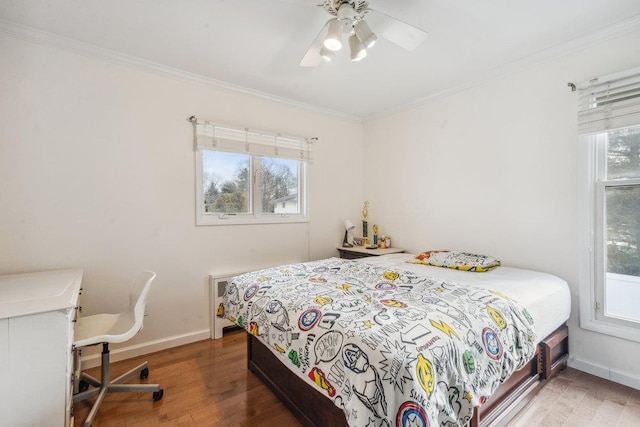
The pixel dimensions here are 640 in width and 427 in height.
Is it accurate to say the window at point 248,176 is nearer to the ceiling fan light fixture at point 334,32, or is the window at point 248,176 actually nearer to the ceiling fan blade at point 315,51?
the ceiling fan blade at point 315,51

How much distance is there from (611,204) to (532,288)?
3.06 feet

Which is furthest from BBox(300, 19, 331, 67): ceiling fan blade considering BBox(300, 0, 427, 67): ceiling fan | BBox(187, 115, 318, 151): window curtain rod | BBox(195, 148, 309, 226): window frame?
BBox(195, 148, 309, 226): window frame

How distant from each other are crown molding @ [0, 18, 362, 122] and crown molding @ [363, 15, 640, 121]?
1.95 meters

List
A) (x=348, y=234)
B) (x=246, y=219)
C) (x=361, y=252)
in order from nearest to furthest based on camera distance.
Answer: (x=246, y=219), (x=361, y=252), (x=348, y=234)

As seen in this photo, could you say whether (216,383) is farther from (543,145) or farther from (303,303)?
(543,145)

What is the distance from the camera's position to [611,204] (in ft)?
6.90

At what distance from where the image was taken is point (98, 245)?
2.32 meters

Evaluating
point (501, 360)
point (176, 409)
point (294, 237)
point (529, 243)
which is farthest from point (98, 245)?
point (529, 243)

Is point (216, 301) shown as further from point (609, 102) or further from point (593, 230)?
point (609, 102)

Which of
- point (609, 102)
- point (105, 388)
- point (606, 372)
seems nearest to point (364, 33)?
point (609, 102)

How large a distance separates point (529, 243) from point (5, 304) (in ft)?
11.4

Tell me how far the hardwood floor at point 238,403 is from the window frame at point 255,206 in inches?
52.1

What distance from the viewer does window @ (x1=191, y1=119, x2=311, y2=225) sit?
283 centimetres

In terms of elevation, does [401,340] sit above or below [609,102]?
below
